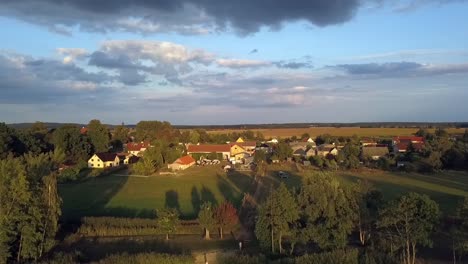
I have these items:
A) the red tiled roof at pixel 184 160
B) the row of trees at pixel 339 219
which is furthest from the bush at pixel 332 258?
the red tiled roof at pixel 184 160

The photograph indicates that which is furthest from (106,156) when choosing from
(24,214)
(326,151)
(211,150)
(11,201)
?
(24,214)

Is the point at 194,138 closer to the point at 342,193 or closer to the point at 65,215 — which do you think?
the point at 65,215

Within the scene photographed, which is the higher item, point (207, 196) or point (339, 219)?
point (339, 219)

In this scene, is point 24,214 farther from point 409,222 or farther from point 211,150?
point 211,150

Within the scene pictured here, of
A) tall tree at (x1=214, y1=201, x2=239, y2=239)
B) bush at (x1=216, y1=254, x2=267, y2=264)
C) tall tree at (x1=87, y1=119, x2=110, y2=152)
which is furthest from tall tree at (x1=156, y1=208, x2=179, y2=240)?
tall tree at (x1=87, y1=119, x2=110, y2=152)

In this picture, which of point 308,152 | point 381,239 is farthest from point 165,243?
point 308,152

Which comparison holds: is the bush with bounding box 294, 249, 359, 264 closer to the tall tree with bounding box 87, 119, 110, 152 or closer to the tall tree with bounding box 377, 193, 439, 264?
the tall tree with bounding box 377, 193, 439, 264

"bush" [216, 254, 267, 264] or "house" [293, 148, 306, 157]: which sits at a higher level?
"house" [293, 148, 306, 157]
